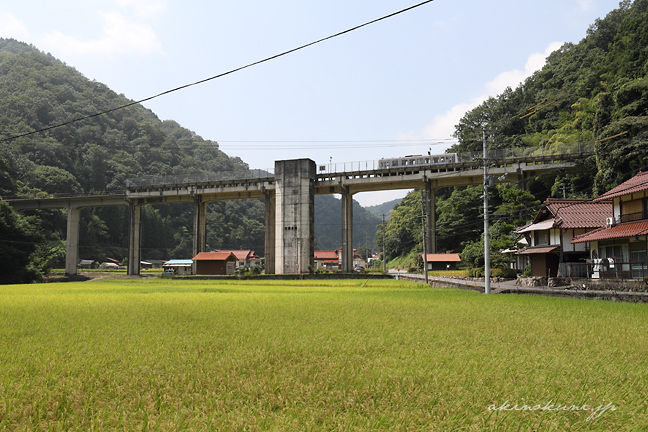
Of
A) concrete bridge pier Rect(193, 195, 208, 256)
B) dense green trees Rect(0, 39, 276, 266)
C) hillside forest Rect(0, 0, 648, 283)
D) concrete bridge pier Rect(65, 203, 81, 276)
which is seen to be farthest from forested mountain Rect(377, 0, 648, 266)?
dense green trees Rect(0, 39, 276, 266)

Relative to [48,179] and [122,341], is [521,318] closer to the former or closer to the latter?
[122,341]

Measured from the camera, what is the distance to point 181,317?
13.1m

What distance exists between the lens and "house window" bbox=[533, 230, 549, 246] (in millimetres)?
36294

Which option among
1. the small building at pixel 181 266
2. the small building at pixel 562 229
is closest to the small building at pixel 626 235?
the small building at pixel 562 229

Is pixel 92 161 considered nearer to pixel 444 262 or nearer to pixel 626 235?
pixel 444 262

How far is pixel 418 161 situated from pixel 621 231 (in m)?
33.4

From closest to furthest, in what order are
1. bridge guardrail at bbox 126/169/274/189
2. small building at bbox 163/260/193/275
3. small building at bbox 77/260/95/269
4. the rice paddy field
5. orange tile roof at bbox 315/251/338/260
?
the rice paddy field, bridge guardrail at bbox 126/169/274/189, small building at bbox 163/260/193/275, small building at bbox 77/260/95/269, orange tile roof at bbox 315/251/338/260

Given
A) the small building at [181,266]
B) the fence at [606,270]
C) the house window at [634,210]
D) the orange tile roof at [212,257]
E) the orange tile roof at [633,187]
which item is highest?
the orange tile roof at [633,187]

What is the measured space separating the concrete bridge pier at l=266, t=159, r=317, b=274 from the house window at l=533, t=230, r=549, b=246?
2586 cm

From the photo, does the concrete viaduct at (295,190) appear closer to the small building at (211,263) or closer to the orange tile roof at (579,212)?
the small building at (211,263)

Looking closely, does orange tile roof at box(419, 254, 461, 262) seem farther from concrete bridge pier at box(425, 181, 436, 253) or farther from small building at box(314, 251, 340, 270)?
small building at box(314, 251, 340, 270)

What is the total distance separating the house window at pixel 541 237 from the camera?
119 ft

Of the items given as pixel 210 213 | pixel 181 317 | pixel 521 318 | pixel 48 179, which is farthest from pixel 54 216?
pixel 521 318

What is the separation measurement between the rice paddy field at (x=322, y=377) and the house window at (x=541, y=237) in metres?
27.0
